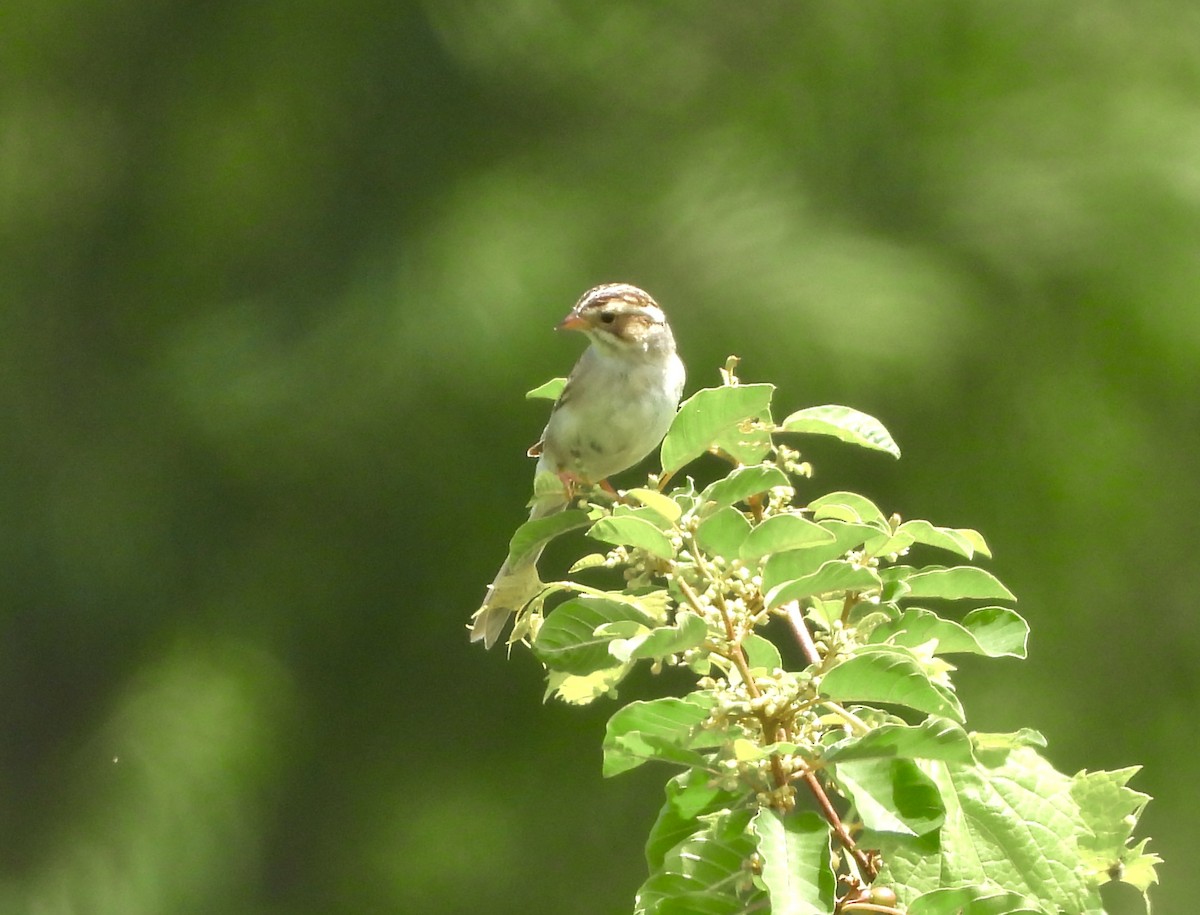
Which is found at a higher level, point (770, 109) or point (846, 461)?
point (770, 109)

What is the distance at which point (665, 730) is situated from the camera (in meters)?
1.36

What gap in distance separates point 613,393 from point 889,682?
1.62m

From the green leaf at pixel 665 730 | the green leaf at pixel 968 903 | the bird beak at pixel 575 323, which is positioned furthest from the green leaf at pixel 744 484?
the bird beak at pixel 575 323

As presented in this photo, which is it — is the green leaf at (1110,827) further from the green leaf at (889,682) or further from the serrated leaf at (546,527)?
the serrated leaf at (546,527)

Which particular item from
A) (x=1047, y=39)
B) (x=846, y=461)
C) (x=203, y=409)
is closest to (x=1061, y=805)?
(x=846, y=461)

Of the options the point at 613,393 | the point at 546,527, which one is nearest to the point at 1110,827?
the point at 546,527

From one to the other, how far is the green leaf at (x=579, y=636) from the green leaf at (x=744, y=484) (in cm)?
17

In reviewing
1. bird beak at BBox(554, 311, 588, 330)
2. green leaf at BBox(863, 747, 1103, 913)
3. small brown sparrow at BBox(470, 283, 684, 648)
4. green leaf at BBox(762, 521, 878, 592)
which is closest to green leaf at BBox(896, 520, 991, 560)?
green leaf at BBox(762, 521, 878, 592)

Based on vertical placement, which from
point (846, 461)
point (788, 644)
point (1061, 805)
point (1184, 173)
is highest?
point (1184, 173)

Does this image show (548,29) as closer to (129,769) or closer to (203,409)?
(203,409)

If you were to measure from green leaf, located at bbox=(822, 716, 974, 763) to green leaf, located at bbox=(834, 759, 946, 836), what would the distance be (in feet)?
0.06

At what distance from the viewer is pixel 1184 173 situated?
427cm

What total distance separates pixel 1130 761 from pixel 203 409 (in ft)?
10.8

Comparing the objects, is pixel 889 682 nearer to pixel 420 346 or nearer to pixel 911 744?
pixel 911 744
